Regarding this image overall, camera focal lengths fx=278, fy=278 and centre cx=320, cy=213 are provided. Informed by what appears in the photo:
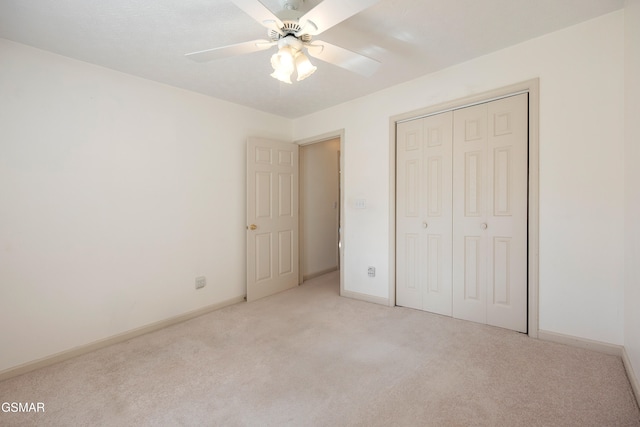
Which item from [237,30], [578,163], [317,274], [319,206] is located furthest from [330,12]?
[317,274]

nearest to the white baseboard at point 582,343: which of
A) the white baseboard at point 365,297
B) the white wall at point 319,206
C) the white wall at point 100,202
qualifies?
the white baseboard at point 365,297

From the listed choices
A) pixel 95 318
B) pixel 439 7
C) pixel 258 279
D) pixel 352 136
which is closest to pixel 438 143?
pixel 352 136

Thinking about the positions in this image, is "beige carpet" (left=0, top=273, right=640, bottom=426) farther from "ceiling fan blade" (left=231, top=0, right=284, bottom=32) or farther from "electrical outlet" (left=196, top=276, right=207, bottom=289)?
"ceiling fan blade" (left=231, top=0, right=284, bottom=32)

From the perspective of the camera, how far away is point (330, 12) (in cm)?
141

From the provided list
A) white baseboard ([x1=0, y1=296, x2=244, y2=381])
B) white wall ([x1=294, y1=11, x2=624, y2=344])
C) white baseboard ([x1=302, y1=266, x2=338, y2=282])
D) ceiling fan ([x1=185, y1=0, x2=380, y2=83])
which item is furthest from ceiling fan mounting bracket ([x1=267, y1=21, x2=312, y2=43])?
white baseboard ([x1=302, y1=266, x2=338, y2=282])

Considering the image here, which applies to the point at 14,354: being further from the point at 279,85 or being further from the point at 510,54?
the point at 510,54

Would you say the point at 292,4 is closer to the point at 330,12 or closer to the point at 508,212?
the point at 330,12

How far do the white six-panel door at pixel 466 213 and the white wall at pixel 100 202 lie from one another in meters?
2.22

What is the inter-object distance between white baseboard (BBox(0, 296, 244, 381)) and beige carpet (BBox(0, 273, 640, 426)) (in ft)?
0.24

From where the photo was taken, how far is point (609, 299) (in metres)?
2.07

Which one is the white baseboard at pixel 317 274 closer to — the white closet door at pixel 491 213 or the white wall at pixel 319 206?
the white wall at pixel 319 206

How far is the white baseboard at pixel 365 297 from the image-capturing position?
10.9 ft

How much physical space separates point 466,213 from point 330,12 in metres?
2.20

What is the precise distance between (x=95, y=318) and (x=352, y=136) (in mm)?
3261
